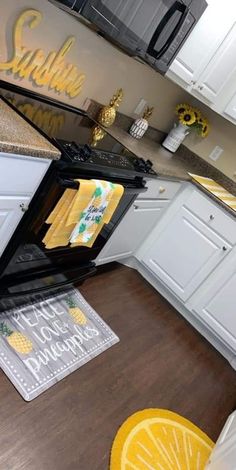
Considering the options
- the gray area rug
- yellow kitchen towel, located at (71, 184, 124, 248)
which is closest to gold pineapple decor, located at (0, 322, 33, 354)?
the gray area rug

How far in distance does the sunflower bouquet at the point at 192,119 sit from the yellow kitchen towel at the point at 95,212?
4.59 feet

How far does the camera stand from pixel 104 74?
2215 mm

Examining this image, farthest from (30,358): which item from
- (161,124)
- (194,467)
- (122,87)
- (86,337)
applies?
(161,124)

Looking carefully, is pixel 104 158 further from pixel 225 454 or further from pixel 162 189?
pixel 225 454

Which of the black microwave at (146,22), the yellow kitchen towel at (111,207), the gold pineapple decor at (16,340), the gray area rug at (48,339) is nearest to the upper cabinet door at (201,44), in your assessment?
the black microwave at (146,22)

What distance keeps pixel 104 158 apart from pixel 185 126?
1.49 m

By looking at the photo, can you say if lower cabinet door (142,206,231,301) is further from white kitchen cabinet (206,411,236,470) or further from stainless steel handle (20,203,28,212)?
stainless steel handle (20,203,28,212)

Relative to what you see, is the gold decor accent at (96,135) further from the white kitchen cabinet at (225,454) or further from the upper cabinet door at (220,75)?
the white kitchen cabinet at (225,454)

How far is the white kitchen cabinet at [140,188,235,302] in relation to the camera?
2.43m

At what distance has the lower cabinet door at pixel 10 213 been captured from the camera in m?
1.34

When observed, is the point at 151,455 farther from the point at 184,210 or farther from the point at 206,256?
the point at 184,210

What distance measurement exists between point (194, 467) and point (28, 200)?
4.86ft

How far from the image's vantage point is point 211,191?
2.50m

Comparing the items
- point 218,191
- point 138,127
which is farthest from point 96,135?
point 218,191
